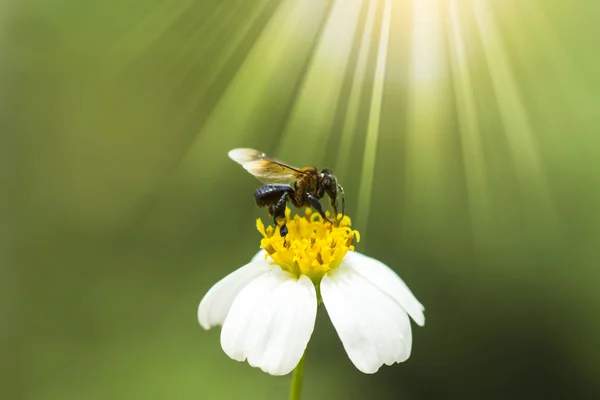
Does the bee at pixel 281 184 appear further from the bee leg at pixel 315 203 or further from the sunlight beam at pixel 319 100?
the sunlight beam at pixel 319 100

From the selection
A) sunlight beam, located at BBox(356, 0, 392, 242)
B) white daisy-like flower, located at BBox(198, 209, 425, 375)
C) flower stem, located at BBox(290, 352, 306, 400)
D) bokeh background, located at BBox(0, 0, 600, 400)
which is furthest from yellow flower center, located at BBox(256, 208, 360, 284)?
sunlight beam, located at BBox(356, 0, 392, 242)

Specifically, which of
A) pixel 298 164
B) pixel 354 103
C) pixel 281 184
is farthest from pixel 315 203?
pixel 354 103

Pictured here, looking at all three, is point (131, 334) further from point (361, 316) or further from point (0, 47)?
point (361, 316)

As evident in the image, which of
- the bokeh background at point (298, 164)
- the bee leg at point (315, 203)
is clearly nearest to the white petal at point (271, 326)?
the bee leg at point (315, 203)

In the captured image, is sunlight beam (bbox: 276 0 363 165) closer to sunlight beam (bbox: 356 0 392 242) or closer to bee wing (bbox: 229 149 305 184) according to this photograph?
sunlight beam (bbox: 356 0 392 242)

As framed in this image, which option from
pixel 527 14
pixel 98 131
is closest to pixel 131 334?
pixel 98 131

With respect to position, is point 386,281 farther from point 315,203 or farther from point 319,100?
point 319,100

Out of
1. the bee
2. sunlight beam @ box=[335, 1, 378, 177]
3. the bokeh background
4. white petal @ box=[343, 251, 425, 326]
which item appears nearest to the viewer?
white petal @ box=[343, 251, 425, 326]
